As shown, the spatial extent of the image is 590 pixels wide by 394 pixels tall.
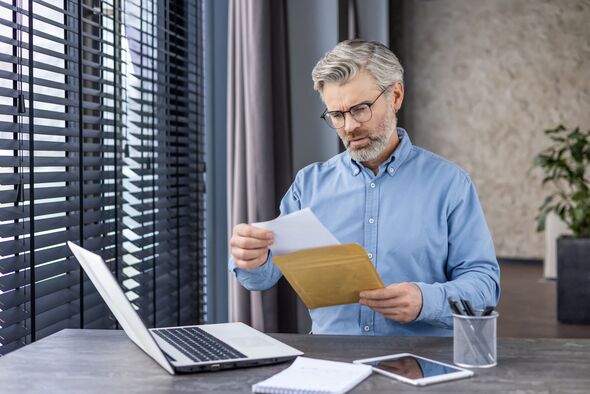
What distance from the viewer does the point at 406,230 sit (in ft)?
5.98

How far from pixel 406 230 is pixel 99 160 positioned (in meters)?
1.06

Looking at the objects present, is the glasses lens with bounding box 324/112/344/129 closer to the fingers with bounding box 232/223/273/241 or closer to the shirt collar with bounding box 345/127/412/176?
the shirt collar with bounding box 345/127/412/176

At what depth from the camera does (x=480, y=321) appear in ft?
4.14

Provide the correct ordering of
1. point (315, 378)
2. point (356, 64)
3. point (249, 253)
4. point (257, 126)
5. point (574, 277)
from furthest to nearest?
point (574, 277), point (257, 126), point (356, 64), point (249, 253), point (315, 378)

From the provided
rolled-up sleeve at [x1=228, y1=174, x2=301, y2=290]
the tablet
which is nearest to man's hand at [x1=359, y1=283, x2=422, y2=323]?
the tablet

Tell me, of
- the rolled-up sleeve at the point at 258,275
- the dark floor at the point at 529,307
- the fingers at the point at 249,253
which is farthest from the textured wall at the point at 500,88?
the fingers at the point at 249,253

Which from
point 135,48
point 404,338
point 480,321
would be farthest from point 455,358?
point 135,48

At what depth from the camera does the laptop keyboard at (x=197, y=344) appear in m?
1.29

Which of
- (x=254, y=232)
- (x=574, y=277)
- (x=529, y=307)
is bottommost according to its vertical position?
(x=529, y=307)

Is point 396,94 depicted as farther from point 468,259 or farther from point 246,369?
point 246,369

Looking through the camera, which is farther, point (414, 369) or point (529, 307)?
point (529, 307)

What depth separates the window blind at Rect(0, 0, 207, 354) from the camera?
1893 mm

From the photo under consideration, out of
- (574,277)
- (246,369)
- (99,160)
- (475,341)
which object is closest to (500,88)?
(574,277)

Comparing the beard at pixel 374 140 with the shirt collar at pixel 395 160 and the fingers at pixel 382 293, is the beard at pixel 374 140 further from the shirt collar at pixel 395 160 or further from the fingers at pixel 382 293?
the fingers at pixel 382 293
